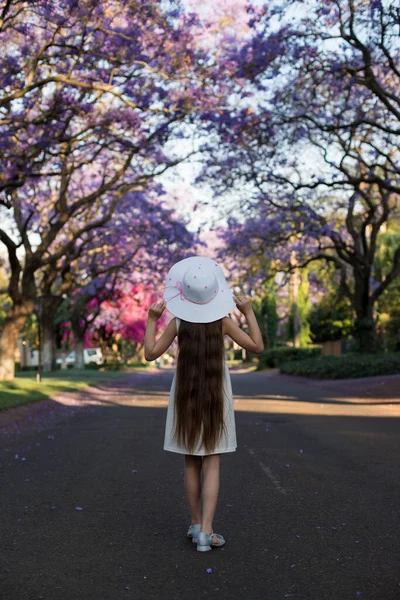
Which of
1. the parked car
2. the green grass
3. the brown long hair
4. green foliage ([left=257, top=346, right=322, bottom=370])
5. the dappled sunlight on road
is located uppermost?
the parked car

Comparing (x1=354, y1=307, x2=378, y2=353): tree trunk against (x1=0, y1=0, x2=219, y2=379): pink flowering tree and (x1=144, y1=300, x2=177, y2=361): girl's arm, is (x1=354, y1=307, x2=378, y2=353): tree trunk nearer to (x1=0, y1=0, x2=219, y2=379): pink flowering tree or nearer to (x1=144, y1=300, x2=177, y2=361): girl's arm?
(x1=0, y1=0, x2=219, y2=379): pink flowering tree

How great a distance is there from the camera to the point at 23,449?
11.4 meters

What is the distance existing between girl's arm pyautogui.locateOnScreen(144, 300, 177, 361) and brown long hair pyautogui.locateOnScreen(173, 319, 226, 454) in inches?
4.9

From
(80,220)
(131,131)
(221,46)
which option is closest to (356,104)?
(221,46)

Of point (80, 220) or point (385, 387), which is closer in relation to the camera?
point (385, 387)

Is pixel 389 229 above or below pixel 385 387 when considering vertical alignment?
above

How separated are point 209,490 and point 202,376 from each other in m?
0.79

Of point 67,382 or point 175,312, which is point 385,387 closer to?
point 67,382

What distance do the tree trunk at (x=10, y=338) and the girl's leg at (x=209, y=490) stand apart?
21.0 m

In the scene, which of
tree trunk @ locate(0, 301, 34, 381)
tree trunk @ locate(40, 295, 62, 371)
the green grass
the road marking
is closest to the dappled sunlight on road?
the green grass

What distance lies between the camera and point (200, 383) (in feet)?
18.6

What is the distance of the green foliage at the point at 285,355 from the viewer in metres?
46.6

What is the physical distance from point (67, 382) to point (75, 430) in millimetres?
15358

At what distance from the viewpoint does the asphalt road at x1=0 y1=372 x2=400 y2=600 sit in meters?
4.64
